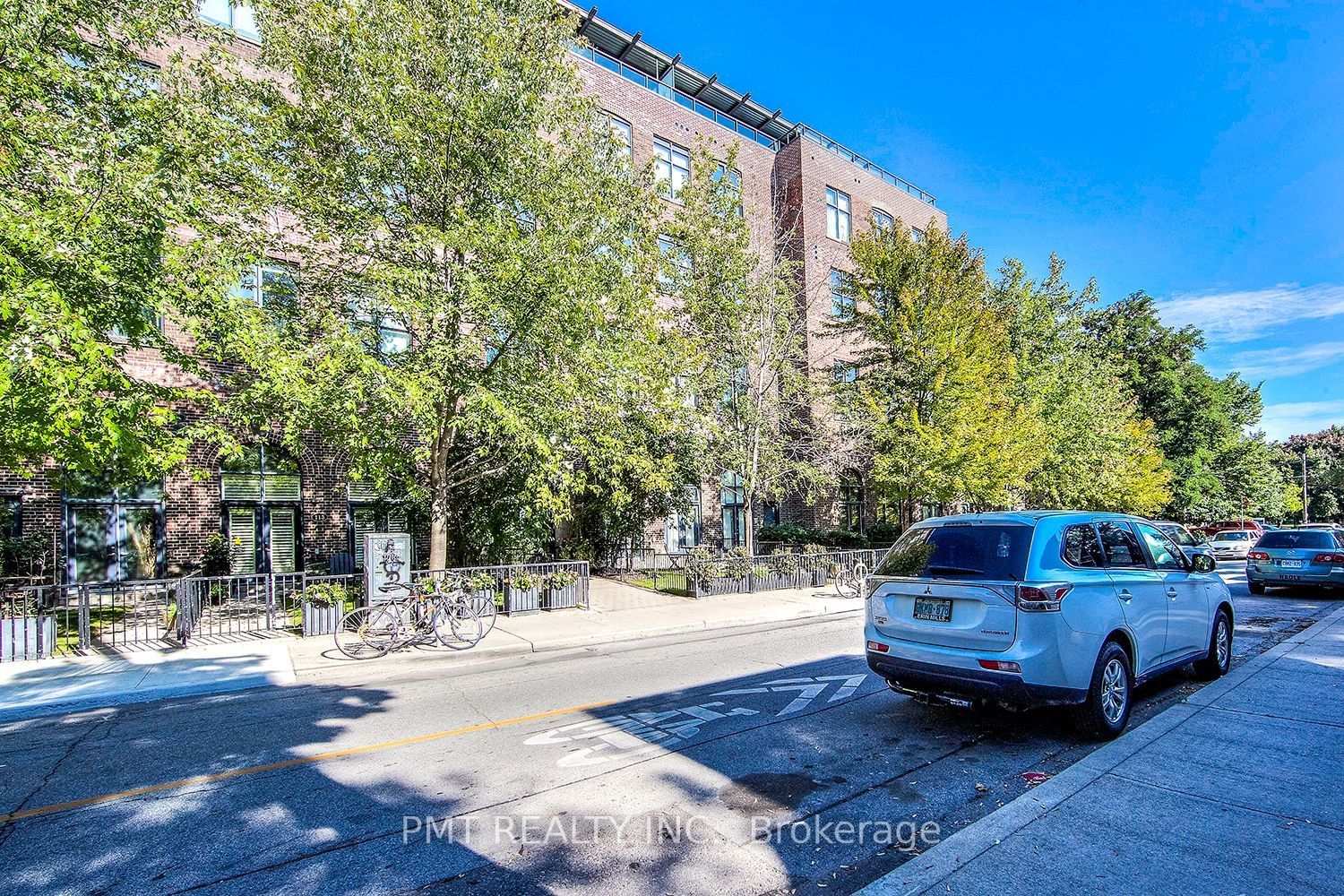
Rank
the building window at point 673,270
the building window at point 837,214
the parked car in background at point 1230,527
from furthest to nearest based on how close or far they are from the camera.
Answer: the parked car in background at point 1230,527
the building window at point 837,214
the building window at point 673,270

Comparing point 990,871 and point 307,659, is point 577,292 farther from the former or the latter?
point 990,871

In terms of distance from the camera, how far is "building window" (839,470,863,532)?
27.3 meters

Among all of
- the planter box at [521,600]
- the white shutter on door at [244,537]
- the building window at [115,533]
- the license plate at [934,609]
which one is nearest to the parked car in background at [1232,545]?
the planter box at [521,600]

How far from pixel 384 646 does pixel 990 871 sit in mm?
8300

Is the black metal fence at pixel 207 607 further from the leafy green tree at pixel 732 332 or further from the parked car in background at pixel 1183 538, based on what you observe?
the parked car in background at pixel 1183 538

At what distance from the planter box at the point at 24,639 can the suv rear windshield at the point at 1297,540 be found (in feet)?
77.8

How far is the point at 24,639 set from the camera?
9102 mm

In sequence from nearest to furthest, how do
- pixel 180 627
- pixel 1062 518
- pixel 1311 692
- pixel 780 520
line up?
pixel 1062 518 < pixel 1311 692 < pixel 180 627 < pixel 780 520

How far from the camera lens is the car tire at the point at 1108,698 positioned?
5.11m

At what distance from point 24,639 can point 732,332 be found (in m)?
15.5

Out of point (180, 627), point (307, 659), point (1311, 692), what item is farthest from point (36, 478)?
point (1311, 692)

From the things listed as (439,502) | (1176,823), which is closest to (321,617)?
(439,502)

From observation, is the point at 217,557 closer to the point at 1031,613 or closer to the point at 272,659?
the point at 272,659

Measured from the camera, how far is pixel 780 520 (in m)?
28.4
